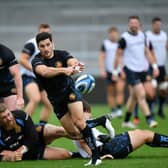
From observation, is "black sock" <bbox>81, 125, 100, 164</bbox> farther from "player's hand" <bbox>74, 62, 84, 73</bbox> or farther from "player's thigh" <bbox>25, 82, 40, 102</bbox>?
"player's thigh" <bbox>25, 82, 40, 102</bbox>

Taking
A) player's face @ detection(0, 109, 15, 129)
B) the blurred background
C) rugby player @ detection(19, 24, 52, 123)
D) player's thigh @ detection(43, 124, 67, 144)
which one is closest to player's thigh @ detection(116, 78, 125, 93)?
the blurred background

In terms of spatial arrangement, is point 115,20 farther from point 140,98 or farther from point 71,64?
point 71,64

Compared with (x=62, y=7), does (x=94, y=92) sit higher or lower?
lower

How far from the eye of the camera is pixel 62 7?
2791 centimetres

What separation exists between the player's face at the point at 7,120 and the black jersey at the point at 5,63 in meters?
1.62

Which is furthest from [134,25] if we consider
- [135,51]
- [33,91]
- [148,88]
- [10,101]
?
[10,101]

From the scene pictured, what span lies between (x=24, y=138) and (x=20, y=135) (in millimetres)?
66

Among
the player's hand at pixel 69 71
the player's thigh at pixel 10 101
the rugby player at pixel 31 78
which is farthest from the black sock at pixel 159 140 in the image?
the rugby player at pixel 31 78

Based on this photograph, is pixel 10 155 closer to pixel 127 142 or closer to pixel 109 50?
pixel 127 142

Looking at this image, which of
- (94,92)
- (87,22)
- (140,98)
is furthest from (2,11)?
(140,98)

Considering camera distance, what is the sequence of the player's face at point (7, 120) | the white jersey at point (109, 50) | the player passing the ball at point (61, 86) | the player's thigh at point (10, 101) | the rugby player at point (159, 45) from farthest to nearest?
1. the white jersey at point (109, 50)
2. the rugby player at point (159, 45)
3. the player's thigh at point (10, 101)
4. the player passing the ball at point (61, 86)
5. the player's face at point (7, 120)

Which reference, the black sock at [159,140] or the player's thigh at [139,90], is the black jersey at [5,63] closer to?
the black sock at [159,140]

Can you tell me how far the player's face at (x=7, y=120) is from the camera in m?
9.47

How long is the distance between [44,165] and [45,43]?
5.24ft
